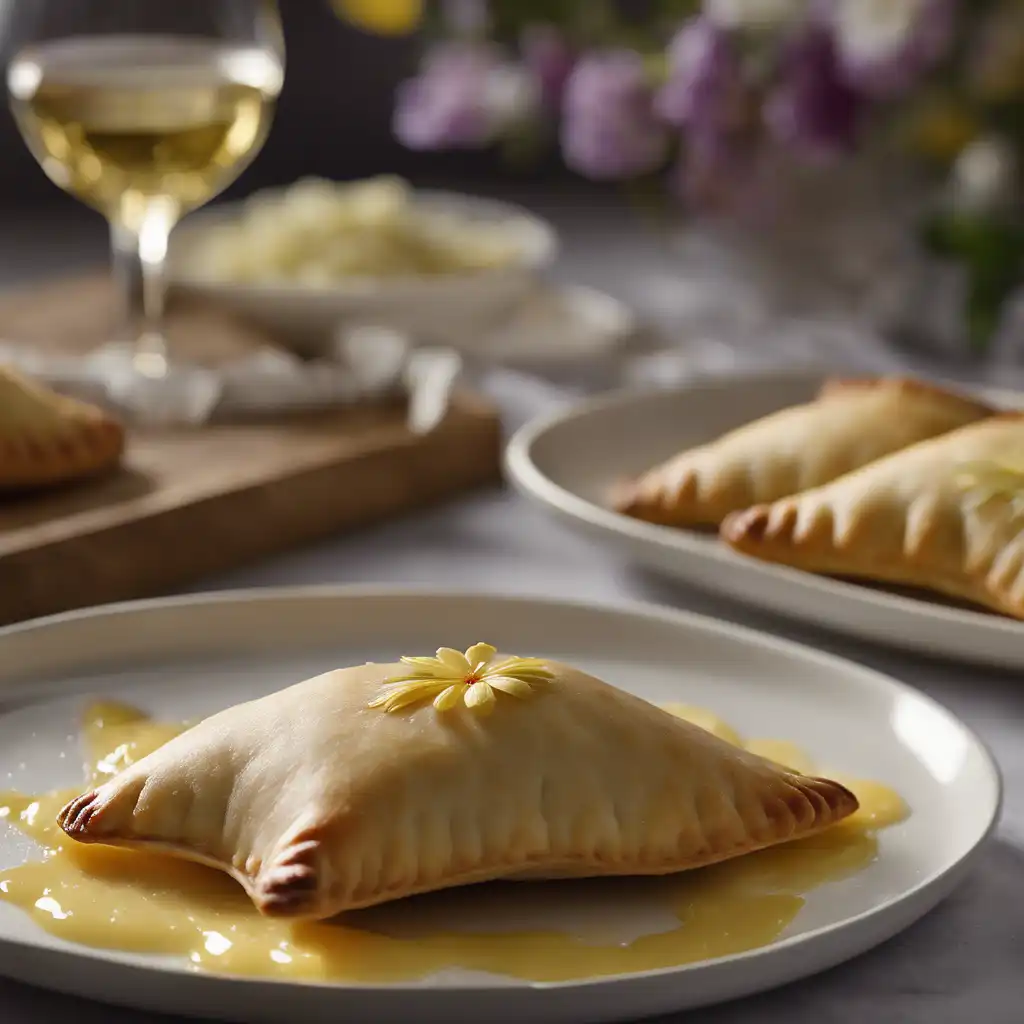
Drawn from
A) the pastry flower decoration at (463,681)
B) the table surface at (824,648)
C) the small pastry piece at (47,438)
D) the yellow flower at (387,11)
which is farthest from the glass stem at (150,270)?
the pastry flower decoration at (463,681)

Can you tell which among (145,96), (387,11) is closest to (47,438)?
(145,96)

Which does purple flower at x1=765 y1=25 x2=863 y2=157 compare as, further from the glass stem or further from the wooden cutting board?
Result: the glass stem

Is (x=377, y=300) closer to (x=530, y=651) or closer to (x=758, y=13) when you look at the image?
(x=758, y=13)

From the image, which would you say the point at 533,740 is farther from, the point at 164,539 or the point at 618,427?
the point at 618,427

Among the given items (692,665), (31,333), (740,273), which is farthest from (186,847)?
(740,273)

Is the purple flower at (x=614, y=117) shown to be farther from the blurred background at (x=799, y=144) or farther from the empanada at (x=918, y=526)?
the empanada at (x=918, y=526)

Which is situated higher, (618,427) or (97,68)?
(97,68)
